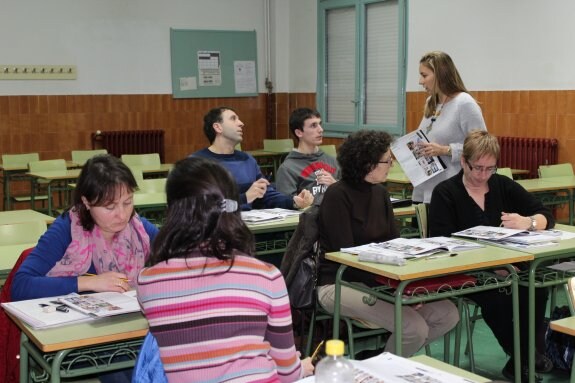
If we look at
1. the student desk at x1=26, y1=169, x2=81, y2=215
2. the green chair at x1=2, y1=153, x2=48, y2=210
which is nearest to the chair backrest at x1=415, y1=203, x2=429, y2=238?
the student desk at x1=26, y1=169, x2=81, y2=215

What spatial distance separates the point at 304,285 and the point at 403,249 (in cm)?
49

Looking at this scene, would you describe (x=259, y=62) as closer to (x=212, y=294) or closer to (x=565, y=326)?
(x=565, y=326)

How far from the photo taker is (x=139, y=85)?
10.1 m

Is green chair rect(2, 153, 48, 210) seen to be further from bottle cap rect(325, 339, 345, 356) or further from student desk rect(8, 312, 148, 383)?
bottle cap rect(325, 339, 345, 356)

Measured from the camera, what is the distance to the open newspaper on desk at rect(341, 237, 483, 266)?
10.6 ft

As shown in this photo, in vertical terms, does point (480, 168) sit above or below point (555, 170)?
above

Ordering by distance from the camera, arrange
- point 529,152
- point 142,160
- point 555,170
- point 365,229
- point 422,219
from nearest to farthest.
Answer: point 365,229 < point 422,219 < point 555,170 < point 529,152 < point 142,160

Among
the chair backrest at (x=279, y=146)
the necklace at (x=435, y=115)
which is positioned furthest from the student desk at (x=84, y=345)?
the chair backrest at (x=279, y=146)

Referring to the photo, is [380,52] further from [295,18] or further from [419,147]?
[419,147]

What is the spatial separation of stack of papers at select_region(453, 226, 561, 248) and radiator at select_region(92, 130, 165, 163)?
21.8 ft

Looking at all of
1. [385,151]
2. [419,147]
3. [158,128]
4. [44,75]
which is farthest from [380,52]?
[385,151]

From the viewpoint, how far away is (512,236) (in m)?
3.74

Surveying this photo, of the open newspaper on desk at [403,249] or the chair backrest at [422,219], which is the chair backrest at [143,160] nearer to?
the chair backrest at [422,219]

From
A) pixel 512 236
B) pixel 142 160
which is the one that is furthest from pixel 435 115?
pixel 142 160
